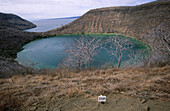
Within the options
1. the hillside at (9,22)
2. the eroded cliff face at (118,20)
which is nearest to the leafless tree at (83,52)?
the eroded cliff face at (118,20)

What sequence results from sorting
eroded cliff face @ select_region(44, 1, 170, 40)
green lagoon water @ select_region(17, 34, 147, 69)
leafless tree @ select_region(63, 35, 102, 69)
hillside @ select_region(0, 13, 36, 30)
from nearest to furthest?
leafless tree @ select_region(63, 35, 102, 69)
green lagoon water @ select_region(17, 34, 147, 69)
eroded cliff face @ select_region(44, 1, 170, 40)
hillside @ select_region(0, 13, 36, 30)

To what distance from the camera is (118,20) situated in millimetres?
47094

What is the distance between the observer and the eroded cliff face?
3516cm

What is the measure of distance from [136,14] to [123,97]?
4939cm

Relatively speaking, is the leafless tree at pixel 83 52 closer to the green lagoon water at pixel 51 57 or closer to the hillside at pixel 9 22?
the green lagoon water at pixel 51 57

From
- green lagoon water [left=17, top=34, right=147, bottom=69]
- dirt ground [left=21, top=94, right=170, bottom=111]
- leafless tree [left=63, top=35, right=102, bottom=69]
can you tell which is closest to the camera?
dirt ground [left=21, top=94, right=170, bottom=111]

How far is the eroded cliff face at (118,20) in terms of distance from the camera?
115 feet

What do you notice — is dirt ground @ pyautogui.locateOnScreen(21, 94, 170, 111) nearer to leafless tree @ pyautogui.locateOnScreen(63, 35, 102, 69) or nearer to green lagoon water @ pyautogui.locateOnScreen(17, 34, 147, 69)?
leafless tree @ pyautogui.locateOnScreen(63, 35, 102, 69)

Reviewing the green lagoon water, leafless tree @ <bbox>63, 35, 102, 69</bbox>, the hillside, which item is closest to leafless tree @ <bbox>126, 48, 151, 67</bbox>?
the green lagoon water

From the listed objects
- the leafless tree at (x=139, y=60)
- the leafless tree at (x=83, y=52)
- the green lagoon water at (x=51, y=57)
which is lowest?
the green lagoon water at (x=51, y=57)

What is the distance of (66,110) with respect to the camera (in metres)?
2.18

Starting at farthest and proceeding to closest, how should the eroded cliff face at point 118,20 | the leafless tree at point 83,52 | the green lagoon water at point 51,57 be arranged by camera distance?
the eroded cliff face at point 118,20, the green lagoon water at point 51,57, the leafless tree at point 83,52

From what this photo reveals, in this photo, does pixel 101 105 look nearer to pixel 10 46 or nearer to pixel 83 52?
pixel 83 52

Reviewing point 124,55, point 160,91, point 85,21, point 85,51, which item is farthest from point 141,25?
point 160,91
